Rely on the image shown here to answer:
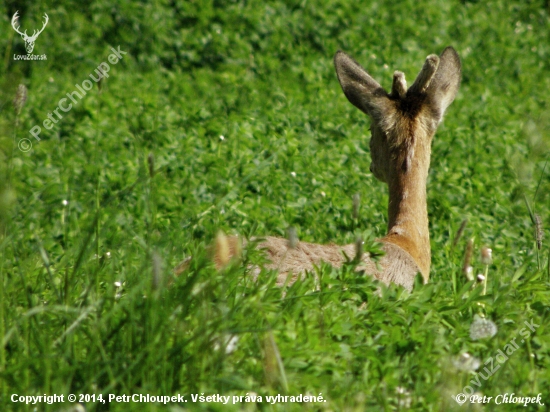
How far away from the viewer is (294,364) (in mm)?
2938

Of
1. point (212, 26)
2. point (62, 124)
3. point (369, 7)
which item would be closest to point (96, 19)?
point (212, 26)

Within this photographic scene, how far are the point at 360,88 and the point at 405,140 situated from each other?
1.79 ft

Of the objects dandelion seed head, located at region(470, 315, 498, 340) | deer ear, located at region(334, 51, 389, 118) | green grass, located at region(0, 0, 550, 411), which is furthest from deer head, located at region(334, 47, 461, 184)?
dandelion seed head, located at region(470, 315, 498, 340)

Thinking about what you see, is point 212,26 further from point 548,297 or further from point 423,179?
point 548,297

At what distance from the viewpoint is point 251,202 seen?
20.3 ft

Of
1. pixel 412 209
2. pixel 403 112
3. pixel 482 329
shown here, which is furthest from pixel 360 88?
pixel 482 329

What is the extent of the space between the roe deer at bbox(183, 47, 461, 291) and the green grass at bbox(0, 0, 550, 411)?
1.06 feet

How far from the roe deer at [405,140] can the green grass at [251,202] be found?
323mm

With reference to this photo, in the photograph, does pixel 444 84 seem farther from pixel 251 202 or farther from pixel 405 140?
pixel 251 202

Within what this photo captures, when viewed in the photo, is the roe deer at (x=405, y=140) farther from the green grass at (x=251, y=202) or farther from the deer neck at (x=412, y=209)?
the green grass at (x=251, y=202)

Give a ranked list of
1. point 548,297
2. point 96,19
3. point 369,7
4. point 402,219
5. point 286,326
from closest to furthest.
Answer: point 286,326 → point 548,297 → point 402,219 → point 96,19 → point 369,7

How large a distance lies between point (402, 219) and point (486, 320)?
1.70 metres

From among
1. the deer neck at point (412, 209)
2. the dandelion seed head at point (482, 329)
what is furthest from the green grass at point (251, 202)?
the deer neck at point (412, 209)

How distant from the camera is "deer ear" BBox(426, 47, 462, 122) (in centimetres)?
530
